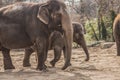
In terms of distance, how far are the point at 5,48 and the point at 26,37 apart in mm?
1068

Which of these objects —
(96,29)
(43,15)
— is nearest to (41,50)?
(43,15)

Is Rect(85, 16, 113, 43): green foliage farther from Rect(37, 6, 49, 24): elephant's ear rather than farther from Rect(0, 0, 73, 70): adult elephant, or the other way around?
Rect(37, 6, 49, 24): elephant's ear

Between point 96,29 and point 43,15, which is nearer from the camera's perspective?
point 43,15

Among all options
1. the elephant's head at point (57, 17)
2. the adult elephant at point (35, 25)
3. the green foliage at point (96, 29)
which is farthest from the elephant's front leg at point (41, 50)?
the green foliage at point (96, 29)

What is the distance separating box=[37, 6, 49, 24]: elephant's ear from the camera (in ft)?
31.5

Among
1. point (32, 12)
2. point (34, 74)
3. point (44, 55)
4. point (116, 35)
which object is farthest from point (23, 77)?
point (116, 35)

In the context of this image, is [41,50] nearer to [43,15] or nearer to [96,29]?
[43,15]

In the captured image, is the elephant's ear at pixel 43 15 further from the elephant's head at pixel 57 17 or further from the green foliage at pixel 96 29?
the green foliage at pixel 96 29

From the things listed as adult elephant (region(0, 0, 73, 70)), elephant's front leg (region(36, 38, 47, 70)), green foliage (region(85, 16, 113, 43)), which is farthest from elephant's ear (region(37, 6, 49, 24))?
green foliage (region(85, 16, 113, 43))

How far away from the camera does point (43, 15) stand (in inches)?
378

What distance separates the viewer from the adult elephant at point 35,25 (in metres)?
9.54

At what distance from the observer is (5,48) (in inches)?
426

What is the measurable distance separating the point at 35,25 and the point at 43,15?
0.38 m

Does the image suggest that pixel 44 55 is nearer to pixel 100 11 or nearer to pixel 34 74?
pixel 34 74
